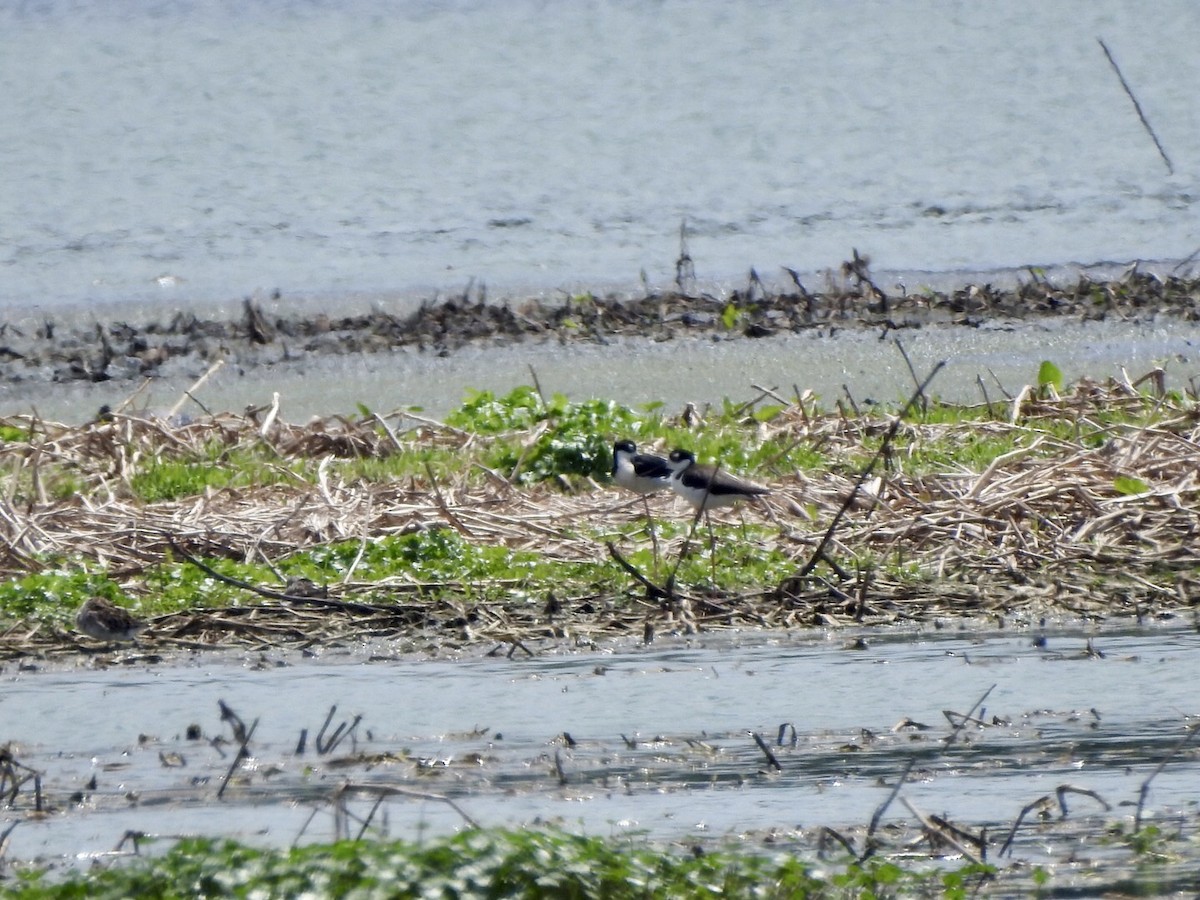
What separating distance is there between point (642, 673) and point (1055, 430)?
4221 mm

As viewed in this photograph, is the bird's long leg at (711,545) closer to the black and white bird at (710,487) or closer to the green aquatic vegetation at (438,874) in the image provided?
the black and white bird at (710,487)

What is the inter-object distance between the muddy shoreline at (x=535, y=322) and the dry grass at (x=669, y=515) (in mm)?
4090

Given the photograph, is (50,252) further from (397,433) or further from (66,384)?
(397,433)

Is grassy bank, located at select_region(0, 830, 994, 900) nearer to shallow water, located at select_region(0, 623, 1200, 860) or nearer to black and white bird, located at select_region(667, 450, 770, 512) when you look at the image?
shallow water, located at select_region(0, 623, 1200, 860)

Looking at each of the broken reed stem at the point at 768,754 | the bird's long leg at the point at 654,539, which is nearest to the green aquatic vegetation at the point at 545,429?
the bird's long leg at the point at 654,539

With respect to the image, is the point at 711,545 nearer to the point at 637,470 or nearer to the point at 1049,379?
the point at 637,470

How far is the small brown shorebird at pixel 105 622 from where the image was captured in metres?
7.68

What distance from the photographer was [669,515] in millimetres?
9570

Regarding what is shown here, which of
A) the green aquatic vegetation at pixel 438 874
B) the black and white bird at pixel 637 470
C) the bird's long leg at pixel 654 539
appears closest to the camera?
the green aquatic vegetation at pixel 438 874

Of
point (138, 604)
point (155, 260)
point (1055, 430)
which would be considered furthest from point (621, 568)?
point (155, 260)

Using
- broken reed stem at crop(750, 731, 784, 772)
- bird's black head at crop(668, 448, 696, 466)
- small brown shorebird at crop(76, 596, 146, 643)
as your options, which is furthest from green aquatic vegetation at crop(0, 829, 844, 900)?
bird's black head at crop(668, 448, 696, 466)

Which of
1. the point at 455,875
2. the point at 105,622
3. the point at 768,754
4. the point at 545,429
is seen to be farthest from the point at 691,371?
the point at 455,875

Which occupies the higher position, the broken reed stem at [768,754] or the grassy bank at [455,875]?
the grassy bank at [455,875]

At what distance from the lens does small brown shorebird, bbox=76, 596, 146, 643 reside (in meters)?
7.68
